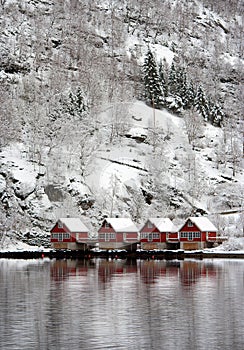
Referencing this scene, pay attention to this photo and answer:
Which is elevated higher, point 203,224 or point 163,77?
point 163,77

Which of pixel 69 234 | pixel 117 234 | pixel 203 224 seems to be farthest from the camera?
pixel 117 234

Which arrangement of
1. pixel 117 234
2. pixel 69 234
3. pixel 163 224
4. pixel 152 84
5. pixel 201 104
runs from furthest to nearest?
pixel 201 104 → pixel 152 84 → pixel 163 224 → pixel 117 234 → pixel 69 234

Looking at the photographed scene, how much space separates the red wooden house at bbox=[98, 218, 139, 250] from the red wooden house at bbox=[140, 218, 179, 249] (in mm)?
1892

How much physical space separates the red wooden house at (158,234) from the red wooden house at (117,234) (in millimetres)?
1892

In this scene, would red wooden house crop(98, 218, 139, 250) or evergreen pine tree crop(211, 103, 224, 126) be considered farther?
evergreen pine tree crop(211, 103, 224, 126)

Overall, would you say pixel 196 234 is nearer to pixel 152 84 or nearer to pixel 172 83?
pixel 152 84

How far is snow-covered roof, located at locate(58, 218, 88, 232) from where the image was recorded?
10457 centimetres

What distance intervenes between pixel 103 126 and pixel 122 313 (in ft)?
345

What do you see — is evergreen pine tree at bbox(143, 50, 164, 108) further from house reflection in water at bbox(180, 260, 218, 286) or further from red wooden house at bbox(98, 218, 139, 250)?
house reflection in water at bbox(180, 260, 218, 286)

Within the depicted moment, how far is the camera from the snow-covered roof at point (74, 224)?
105 metres

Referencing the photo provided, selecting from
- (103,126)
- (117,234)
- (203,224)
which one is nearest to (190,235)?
(203,224)

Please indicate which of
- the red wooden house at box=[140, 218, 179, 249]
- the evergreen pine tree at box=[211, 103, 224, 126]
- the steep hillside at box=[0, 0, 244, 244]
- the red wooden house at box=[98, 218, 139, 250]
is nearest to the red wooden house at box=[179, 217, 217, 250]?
the red wooden house at box=[140, 218, 179, 249]

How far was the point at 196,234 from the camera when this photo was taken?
102625mm

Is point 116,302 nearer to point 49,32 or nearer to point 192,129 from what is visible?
point 192,129
